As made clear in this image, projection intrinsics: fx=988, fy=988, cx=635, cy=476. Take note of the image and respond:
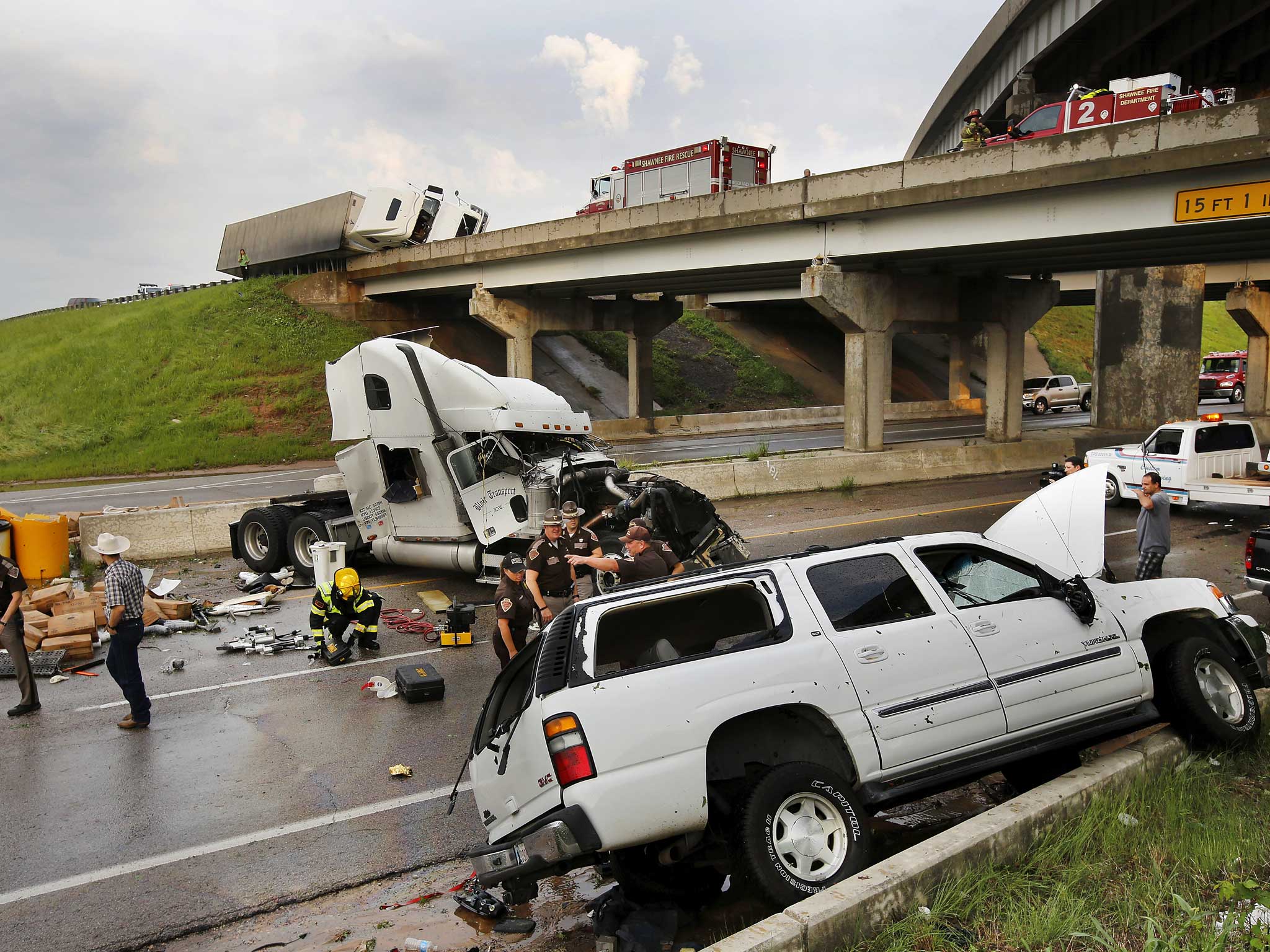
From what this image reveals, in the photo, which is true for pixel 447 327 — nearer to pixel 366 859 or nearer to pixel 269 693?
pixel 269 693

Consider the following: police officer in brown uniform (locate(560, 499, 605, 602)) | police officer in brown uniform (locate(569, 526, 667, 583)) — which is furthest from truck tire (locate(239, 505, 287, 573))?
police officer in brown uniform (locate(569, 526, 667, 583))

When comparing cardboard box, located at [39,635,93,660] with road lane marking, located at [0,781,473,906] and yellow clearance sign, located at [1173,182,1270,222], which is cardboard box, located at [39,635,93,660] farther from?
yellow clearance sign, located at [1173,182,1270,222]

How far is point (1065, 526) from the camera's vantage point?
639cm

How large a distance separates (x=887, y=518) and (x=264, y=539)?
10.5m

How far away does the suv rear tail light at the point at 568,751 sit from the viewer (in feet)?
14.6

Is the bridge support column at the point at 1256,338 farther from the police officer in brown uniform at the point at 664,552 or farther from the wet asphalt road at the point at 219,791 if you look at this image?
the police officer in brown uniform at the point at 664,552

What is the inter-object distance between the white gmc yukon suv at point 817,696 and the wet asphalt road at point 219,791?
1.36 metres

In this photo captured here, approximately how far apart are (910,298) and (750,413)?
16640 millimetres

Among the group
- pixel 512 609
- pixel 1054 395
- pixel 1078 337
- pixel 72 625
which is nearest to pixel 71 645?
pixel 72 625

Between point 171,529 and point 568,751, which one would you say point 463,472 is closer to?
point 171,529

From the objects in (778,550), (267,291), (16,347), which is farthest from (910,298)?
(16,347)

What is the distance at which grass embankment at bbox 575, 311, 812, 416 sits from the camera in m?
48.7

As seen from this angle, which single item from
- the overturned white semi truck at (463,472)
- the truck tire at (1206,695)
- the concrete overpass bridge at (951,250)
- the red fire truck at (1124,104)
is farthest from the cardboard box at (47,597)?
the red fire truck at (1124,104)

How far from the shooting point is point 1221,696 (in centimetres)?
629
